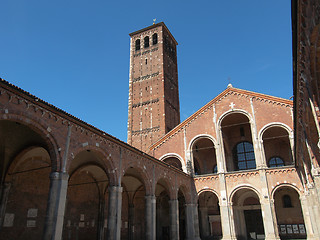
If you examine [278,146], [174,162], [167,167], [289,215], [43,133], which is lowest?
[289,215]

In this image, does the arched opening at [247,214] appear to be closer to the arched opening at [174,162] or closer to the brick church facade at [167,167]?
the brick church facade at [167,167]

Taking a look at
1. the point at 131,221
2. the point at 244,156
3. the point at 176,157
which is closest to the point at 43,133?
the point at 131,221

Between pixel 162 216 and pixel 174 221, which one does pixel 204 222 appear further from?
pixel 174 221

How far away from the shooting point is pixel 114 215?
1345 centimetres

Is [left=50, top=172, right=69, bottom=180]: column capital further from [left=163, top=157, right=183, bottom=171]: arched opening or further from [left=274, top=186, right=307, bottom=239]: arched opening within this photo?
[left=274, top=186, right=307, bottom=239]: arched opening

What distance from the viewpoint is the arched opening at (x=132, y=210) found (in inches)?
869

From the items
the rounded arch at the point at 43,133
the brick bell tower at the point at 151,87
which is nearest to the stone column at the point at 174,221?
the rounded arch at the point at 43,133

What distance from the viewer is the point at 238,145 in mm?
27016

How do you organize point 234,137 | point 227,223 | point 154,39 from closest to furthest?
point 227,223, point 234,137, point 154,39

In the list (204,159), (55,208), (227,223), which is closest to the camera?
(55,208)

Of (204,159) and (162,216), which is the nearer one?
(162,216)

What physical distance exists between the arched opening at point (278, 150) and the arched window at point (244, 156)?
1419mm

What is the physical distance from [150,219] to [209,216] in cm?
1130

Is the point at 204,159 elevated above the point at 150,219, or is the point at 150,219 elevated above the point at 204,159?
the point at 204,159
